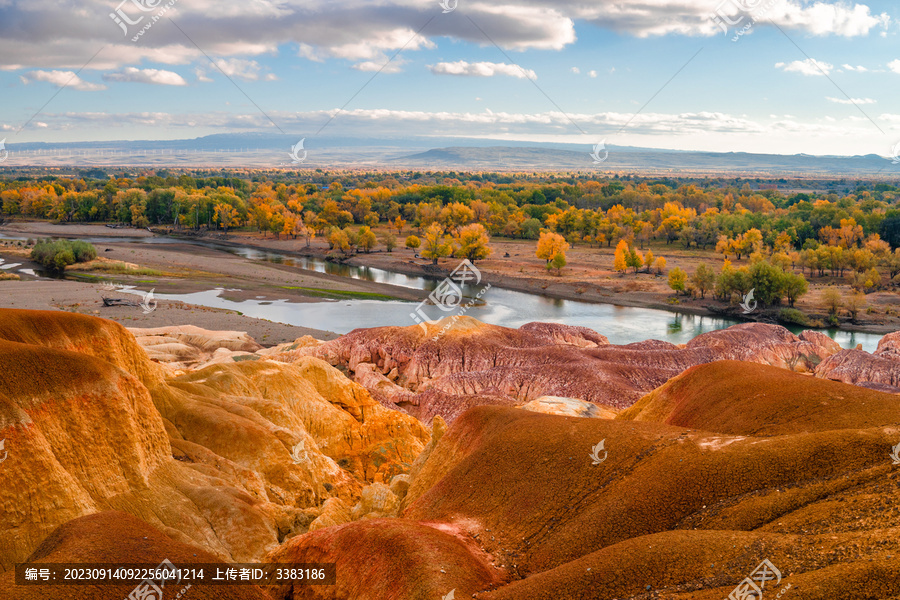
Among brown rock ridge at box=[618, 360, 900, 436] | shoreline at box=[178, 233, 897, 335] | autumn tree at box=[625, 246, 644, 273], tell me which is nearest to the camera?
brown rock ridge at box=[618, 360, 900, 436]

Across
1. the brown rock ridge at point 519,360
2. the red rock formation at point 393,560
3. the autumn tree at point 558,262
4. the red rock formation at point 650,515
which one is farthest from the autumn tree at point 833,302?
the red rock formation at point 393,560

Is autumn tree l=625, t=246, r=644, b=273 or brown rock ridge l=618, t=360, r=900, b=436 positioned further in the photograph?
autumn tree l=625, t=246, r=644, b=273

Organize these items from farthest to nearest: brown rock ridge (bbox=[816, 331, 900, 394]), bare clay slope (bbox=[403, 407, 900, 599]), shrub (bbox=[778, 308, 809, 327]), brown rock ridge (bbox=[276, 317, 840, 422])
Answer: shrub (bbox=[778, 308, 809, 327])
brown rock ridge (bbox=[816, 331, 900, 394])
brown rock ridge (bbox=[276, 317, 840, 422])
bare clay slope (bbox=[403, 407, 900, 599])

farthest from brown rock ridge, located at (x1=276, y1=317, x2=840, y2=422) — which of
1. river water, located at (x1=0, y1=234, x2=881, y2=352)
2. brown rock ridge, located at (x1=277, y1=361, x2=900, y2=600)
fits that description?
brown rock ridge, located at (x1=277, y1=361, x2=900, y2=600)

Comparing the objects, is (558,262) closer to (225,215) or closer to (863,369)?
(863,369)

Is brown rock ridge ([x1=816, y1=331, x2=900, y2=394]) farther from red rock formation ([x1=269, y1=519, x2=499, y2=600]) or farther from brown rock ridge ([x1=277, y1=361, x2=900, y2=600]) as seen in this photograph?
red rock formation ([x1=269, y1=519, x2=499, y2=600])

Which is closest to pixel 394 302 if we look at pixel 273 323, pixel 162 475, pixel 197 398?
pixel 273 323
